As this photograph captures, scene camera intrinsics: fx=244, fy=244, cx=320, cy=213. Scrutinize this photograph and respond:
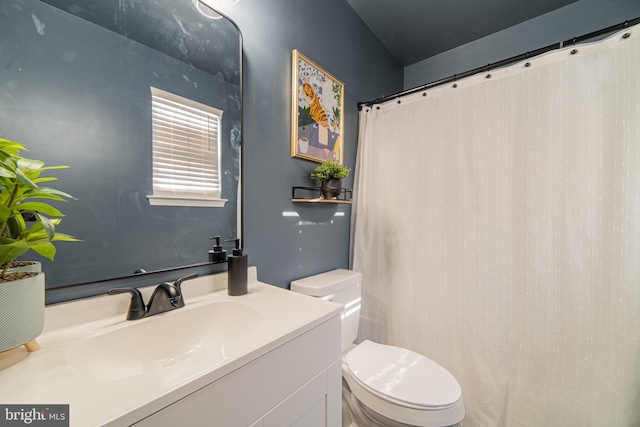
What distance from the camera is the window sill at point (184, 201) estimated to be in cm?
83

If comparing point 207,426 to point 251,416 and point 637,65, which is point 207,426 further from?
point 637,65

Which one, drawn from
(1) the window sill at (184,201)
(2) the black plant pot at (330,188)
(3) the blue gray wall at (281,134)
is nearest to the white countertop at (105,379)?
(1) the window sill at (184,201)

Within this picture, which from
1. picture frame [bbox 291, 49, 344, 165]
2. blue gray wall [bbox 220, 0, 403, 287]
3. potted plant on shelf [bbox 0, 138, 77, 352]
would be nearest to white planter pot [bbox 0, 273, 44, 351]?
potted plant on shelf [bbox 0, 138, 77, 352]

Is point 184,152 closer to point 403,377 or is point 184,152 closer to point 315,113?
point 315,113

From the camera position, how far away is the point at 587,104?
109 cm

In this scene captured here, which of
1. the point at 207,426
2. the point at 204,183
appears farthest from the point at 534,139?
the point at 207,426

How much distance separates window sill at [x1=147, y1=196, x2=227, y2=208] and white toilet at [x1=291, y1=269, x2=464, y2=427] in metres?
0.56

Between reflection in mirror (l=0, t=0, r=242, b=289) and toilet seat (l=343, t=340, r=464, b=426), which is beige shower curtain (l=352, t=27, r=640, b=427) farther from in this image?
reflection in mirror (l=0, t=0, r=242, b=289)

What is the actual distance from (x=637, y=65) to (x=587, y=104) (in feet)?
0.58

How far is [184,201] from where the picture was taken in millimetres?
906

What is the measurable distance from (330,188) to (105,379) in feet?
3.51

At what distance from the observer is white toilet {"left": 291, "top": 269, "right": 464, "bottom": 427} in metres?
0.92

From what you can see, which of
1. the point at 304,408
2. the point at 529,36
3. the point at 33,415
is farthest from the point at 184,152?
the point at 529,36

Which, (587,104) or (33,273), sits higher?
(587,104)
